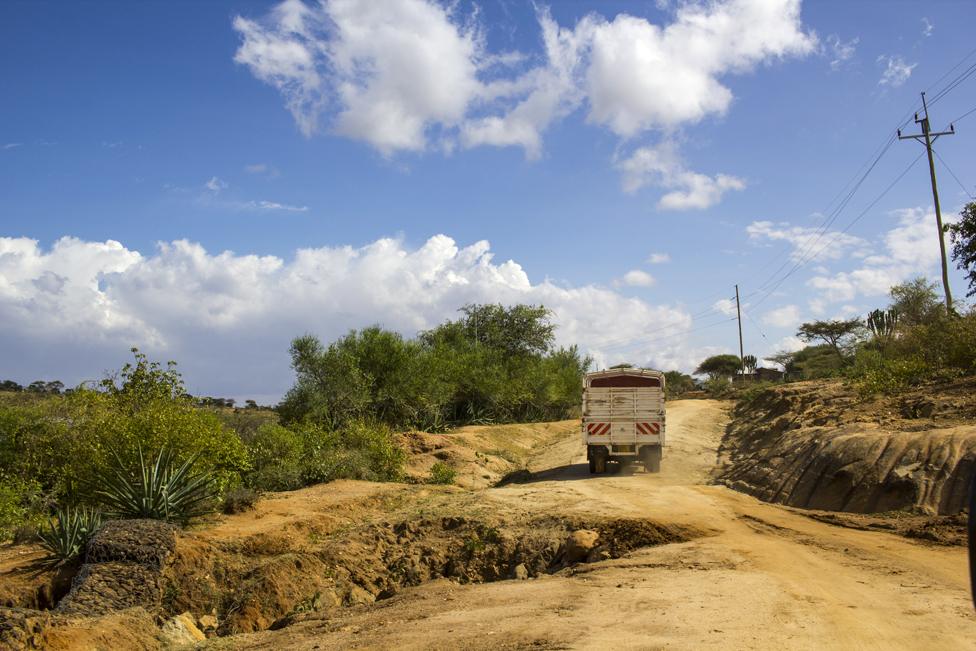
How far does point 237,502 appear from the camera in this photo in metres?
13.1

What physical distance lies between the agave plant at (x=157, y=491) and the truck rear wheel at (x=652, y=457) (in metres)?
12.3

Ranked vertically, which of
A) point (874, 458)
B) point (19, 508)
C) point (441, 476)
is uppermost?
point (874, 458)

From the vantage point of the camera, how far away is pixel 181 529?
10.9m

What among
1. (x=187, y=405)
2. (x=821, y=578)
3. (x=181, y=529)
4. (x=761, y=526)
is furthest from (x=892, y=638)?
(x=187, y=405)

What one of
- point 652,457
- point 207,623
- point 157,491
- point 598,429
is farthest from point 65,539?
point 652,457

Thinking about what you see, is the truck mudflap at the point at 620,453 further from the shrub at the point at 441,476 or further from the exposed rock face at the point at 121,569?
the exposed rock face at the point at 121,569

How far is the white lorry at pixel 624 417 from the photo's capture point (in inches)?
773

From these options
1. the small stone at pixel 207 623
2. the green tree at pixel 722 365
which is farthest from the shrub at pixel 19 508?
the green tree at pixel 722 365

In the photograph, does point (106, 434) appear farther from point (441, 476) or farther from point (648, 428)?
point (648, 428)

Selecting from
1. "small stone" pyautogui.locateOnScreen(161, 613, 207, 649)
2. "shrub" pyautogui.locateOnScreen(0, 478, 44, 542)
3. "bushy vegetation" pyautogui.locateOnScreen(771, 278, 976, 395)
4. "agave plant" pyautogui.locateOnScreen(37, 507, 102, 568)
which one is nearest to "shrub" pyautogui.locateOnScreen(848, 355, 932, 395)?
"bushy vegetation" pyautogui.locateOnScreen(771, 278, 976, 395)

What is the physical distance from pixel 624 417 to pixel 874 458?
24.4 ft

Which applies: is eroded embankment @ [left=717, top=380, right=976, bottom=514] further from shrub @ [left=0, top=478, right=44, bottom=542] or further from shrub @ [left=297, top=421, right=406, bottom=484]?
shrub @ [left=0, top=478, right=44, bottom=542]

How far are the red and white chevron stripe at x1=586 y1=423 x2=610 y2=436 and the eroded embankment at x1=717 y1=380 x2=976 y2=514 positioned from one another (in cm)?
330

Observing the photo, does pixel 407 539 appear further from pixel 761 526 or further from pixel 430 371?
pixel 430 371
